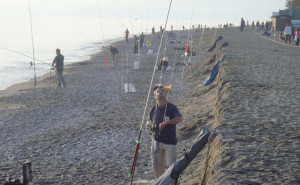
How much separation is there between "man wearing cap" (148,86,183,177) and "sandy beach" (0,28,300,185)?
49 cm

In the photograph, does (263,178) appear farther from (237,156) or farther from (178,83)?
(178,83)

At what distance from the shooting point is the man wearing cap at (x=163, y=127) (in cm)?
600

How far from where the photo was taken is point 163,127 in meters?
6.02

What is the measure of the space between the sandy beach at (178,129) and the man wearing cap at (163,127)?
1.61 feet

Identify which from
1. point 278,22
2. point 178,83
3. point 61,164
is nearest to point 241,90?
point 61,164

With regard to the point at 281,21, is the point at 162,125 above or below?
below

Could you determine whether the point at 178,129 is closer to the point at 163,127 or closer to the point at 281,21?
the point at 163,127

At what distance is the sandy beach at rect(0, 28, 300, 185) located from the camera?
17.7 feet

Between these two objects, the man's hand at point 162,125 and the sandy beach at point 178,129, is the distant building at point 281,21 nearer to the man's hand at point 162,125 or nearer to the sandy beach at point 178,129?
the sandy beach at point 178,129

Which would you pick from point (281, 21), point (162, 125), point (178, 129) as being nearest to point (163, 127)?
point (162, 125)

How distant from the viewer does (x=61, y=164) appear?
856cm

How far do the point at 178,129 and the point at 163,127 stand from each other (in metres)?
4.19

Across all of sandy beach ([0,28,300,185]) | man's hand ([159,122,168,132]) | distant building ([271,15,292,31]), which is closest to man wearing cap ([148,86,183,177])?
man's hand ([159,122,168,132])

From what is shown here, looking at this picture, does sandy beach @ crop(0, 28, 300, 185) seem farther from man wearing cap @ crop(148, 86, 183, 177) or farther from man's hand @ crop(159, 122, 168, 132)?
man's hand @ crop(159, 122, 168, 132)
